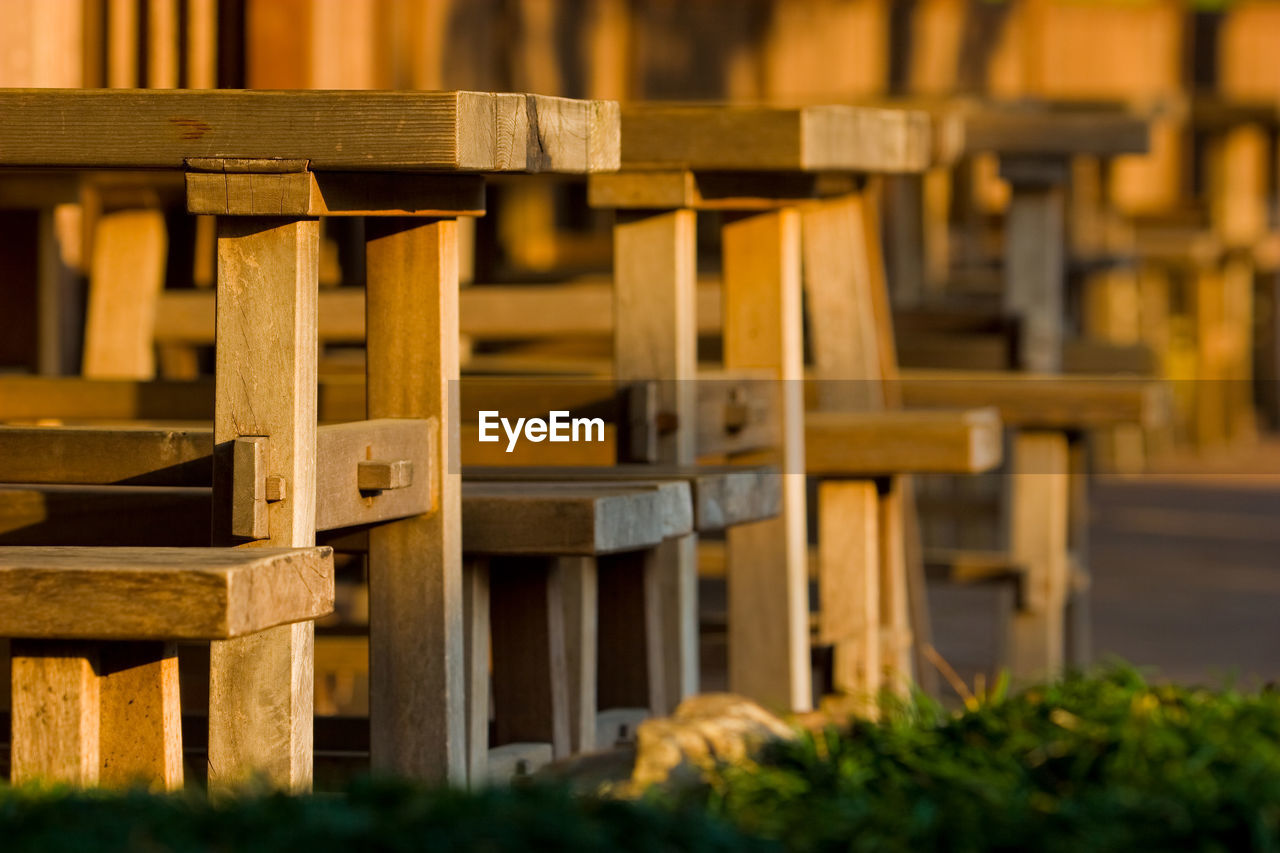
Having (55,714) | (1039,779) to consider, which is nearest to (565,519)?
(55,714)

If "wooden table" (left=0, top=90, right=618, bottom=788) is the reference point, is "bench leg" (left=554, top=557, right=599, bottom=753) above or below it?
below

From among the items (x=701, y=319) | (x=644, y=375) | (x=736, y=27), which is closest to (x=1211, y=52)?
(x=736, y=27)

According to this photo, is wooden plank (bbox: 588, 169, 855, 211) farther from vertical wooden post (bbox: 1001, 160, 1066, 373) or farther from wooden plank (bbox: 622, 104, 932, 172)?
vertical wooden post (bbox: 1001, 160, 1066, 373)

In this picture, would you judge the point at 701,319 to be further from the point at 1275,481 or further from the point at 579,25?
the point at 1275,481

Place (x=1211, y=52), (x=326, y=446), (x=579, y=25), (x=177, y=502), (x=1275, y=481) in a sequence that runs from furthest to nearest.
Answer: (x=1211, y=52) < (x=1275, y=481) < (x=579, y=25) < (x=177, y=502) < (x=326, y=446)

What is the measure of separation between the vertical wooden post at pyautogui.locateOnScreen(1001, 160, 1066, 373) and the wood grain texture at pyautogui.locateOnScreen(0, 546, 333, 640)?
527 cm

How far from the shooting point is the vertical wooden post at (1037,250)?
776 cm

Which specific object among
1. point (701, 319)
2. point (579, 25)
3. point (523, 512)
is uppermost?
point (579, 25)

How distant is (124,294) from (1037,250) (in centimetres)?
341

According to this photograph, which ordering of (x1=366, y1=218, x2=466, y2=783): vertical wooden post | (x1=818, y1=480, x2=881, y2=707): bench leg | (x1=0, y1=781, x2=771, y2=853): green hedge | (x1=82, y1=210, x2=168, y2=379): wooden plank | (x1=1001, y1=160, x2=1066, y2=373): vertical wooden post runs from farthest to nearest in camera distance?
(x1=1001, y1=160, x2=1066, y2=373): vertical wooden post < (x1=82, y1=210, x2=168, y2=379): wooden plank < (x1=818, y1=480, x2=881, y2=707): bench leg < (x1=366, y1=218, x2=466, y2=783): vertical wooden post < (x1=0, y1=781, x2=771, y2=853): green hedge

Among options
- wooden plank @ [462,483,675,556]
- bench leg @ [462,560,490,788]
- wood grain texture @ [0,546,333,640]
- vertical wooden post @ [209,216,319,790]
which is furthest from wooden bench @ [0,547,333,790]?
bench leg @ [462,560,490,788]

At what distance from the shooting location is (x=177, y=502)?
348 centimetres

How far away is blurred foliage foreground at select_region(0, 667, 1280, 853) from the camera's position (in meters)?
2.07

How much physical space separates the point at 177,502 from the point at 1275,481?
41.0ft
